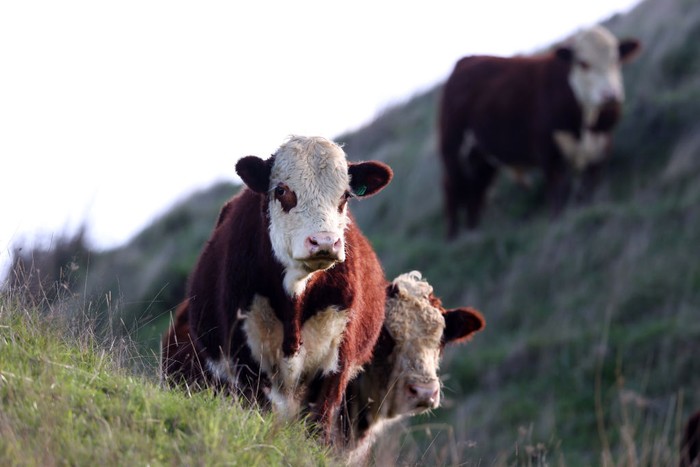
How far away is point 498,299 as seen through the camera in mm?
18922

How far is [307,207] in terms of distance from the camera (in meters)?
7.87

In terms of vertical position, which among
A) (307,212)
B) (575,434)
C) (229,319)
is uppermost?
(307,212)

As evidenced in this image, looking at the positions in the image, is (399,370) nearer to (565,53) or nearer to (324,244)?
(324,244)

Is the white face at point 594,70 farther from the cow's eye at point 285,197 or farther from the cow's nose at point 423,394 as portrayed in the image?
the cow's eye at point 285,197

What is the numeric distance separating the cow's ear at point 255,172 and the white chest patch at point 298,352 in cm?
67

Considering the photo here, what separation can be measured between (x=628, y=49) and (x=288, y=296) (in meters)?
15.0

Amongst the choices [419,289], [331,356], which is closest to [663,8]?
[419,289]

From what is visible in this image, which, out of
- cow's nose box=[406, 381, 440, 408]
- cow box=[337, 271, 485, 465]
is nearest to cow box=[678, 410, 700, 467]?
cow box=[337, 271, 485, 465]

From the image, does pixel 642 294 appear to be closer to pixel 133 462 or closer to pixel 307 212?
pixel 307 212

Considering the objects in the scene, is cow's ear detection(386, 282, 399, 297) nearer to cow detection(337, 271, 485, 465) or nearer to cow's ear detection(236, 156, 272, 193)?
cow detection(337, 271, 485, 465)

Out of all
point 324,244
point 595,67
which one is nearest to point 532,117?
point 595,67

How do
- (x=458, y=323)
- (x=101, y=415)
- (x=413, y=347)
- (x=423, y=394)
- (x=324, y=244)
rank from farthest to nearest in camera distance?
(x=458, y=323) → (x=413, y=347) → (x=423, y=394) → (x=324, y=244) → (x=101, y=415)

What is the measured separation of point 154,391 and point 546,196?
1543cm

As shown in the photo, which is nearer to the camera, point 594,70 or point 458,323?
point 458,323
